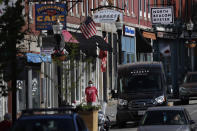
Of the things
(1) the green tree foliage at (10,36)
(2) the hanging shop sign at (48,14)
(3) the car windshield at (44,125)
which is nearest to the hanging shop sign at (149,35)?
(2) the hanging shop sign at (48,14)

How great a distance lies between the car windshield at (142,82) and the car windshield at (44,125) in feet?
47.3

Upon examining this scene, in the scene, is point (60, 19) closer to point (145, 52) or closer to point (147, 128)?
point (147, 128)

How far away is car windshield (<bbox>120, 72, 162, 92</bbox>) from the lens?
2934cm

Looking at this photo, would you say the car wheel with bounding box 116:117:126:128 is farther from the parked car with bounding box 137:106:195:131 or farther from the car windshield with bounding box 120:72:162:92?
Answer: the parked car with bounding box 137:106:195:131

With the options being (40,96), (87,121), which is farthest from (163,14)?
(87,121)

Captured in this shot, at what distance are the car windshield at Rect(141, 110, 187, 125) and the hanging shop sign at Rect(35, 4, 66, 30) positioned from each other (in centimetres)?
1080

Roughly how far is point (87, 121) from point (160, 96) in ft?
19.1

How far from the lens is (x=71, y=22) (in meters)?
39.6

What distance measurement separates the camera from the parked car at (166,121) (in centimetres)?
1917

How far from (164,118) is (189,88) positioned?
22.2 meters

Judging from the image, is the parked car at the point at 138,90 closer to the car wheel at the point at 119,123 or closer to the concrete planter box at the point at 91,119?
the car wheel at the point at 119,123

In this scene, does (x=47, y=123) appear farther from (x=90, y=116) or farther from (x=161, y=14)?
(x=161, y=14)

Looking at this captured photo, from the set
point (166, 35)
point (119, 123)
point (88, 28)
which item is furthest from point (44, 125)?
point (166, 35)

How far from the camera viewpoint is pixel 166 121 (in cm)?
1978
